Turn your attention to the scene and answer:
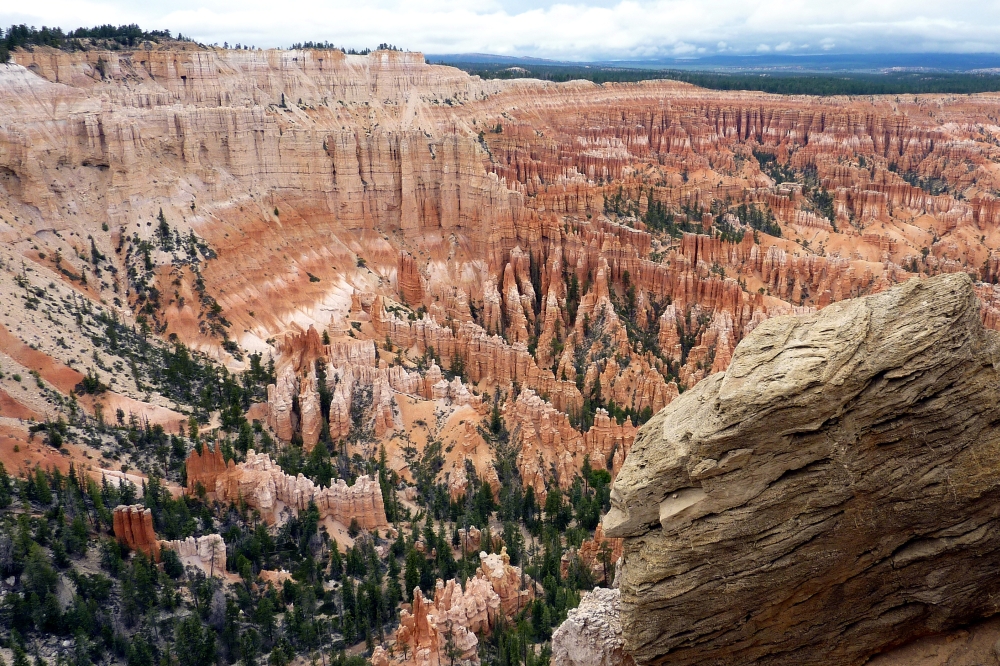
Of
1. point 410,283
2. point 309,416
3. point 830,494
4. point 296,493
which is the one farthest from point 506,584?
point 410,283

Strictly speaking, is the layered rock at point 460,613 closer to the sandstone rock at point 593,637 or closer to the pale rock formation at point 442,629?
the pale rock formation at point 442,629

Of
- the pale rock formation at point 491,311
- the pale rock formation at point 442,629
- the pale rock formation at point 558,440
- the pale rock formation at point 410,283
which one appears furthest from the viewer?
the pale rock formation at point 410,283

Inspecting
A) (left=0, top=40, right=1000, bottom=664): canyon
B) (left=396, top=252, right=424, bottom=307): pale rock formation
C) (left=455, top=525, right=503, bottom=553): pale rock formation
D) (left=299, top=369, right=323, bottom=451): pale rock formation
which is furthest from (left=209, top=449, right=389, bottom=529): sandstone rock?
(left=396, top=252, right=424, bottom=307): pale rock formation

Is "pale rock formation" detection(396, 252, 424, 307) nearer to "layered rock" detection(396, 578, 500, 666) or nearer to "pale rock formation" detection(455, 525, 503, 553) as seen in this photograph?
"pale rock formation" detection(455, 525, 503, 553)

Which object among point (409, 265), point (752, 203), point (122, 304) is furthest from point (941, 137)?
point (122, 304)

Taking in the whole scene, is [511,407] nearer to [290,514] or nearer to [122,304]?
[290,514]

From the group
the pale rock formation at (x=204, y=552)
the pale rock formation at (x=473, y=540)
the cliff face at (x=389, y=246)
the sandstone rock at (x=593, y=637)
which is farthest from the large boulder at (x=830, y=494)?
the cliff face at (x=389, y=246)
